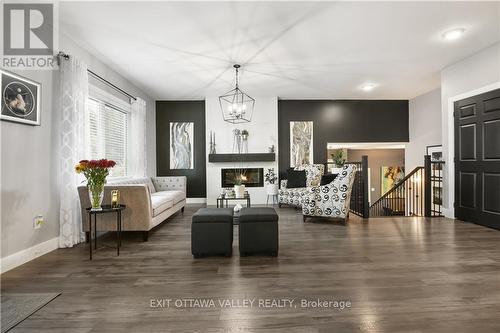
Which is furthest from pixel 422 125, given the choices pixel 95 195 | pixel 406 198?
pixel 95 195

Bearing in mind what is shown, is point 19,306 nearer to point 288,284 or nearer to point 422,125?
point 288,284

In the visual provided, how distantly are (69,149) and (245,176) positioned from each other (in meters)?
4.42

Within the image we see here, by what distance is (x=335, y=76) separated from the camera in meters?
5.49

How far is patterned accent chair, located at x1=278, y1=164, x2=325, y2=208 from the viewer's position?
6.05 metres

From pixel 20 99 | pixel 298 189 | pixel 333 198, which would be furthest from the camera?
pixel 298 189

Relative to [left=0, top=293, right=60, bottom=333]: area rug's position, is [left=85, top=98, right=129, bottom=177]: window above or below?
above

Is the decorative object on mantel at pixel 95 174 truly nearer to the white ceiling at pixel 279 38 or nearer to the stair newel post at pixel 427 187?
the white ceiling at pixel 279 38

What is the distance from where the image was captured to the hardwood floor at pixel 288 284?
1779 millimetres

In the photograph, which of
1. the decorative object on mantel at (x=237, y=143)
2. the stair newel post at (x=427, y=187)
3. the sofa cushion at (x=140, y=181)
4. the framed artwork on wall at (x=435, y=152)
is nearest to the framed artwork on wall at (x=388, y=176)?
the framed artwork on wall at (x=435, y=152)

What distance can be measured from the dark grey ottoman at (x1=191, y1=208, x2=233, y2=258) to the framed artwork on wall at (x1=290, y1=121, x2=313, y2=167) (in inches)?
183

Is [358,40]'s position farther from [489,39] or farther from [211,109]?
[211,109]

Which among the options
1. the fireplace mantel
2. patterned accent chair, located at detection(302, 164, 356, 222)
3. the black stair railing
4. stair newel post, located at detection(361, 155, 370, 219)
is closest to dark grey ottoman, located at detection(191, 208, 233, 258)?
patterned accent chair, located at detection(302, 164, 356, 222)

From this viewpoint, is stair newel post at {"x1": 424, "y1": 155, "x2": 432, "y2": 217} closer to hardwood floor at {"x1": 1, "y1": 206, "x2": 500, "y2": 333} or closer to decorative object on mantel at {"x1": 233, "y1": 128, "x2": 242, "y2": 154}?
hardwood floor at {"x1": 1, "y1": 206, "x2": 500, "y2": 333}

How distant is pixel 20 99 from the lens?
113 inches
